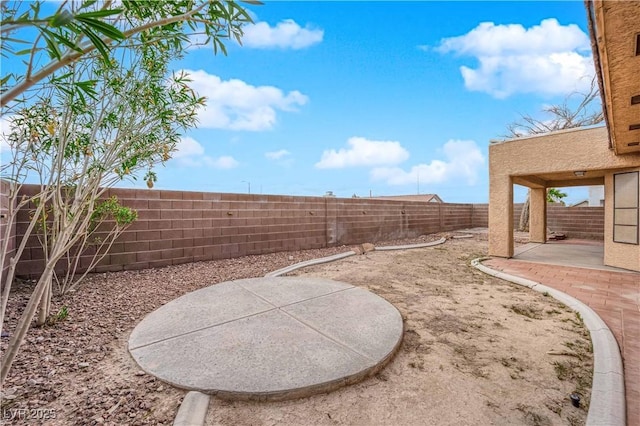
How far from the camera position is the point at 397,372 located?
2.32m

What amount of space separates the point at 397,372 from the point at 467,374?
0.55m

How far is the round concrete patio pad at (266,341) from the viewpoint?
2.09m

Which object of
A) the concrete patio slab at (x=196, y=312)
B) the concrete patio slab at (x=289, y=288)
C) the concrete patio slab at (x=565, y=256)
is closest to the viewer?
the concrete patio slab at (x=196, y=312)

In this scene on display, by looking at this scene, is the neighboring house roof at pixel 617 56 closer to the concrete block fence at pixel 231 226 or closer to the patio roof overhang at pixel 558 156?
the patio roof overhang at pixel 558 156

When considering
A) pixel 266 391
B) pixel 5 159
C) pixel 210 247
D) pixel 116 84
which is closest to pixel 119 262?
pixel 210 247

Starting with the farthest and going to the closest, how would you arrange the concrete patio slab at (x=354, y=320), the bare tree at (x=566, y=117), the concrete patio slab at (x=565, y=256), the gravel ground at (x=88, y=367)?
the bare tree at (x=566, y=117), the concrete patio slab at (x=565, y=256), the concrete patio slab at (x=354, y=320), the gravel ground at (x=88, y=367)

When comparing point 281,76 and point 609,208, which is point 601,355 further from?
point 281,76

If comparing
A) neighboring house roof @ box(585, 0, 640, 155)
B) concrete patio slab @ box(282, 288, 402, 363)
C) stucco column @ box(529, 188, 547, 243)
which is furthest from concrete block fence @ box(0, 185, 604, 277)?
neighboring house roof @ box(585, 0, 640, 155)

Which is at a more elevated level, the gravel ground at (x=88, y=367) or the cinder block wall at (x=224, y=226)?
the cinder block wall at (x=224, y=226)

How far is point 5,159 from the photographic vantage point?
8.43 feet

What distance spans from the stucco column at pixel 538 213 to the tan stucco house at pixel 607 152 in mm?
821

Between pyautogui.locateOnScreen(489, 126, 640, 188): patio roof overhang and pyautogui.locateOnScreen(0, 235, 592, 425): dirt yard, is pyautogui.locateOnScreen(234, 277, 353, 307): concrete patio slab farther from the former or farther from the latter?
pyautogui.locateOnScreen(489, 126, 640, 188): patio roof overhang

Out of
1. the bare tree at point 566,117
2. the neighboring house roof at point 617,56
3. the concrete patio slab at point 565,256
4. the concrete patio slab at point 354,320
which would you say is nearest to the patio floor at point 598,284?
the concrete patio slab at point 565,256

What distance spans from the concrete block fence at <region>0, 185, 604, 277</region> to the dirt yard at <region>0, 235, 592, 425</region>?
3.38 ft
